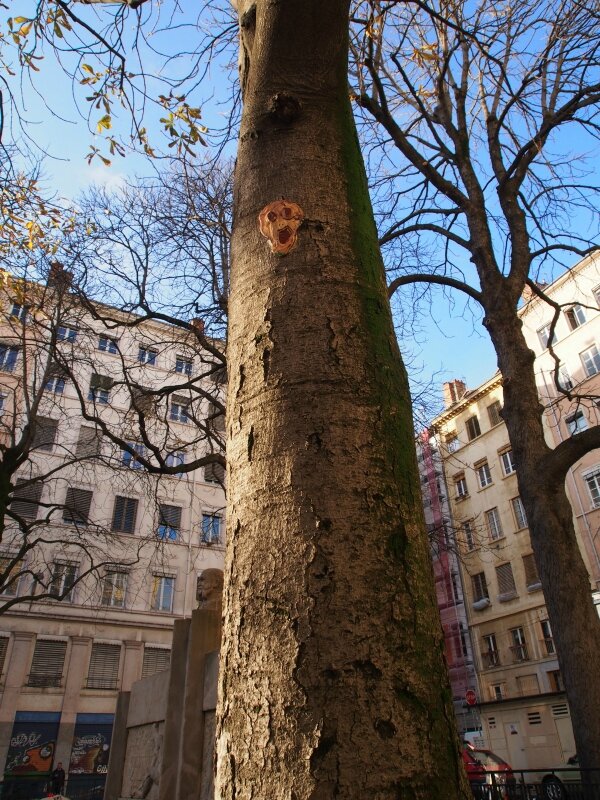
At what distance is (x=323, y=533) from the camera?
108 centimetres

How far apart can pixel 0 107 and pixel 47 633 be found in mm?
20653

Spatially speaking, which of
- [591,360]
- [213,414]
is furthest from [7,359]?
[591,360]

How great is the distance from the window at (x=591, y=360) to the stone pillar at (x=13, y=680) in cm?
2327

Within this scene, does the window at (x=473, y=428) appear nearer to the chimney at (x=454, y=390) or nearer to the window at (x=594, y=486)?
the chimney at (x=454, y=390)

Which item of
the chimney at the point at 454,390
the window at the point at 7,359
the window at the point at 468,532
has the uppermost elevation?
the chimney at the point at 454,390

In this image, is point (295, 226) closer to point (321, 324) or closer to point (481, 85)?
point (321, 324)

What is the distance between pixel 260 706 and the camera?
978mm

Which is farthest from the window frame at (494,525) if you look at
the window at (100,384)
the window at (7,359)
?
the window at (7,359)

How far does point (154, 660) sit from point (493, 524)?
1604 centimetres

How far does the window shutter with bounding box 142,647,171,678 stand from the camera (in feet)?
72.2

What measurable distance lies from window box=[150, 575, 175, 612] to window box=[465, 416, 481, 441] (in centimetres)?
A: 1661

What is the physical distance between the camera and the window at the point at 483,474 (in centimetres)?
2838

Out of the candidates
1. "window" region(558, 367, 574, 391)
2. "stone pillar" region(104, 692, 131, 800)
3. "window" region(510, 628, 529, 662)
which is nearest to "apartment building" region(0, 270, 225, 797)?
"window" region(558, 367, 574, 391)

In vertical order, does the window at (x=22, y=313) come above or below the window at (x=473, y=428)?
below
